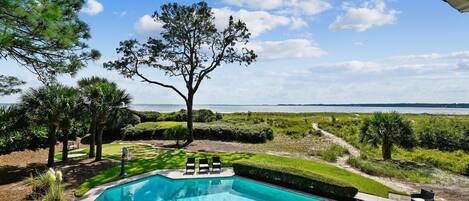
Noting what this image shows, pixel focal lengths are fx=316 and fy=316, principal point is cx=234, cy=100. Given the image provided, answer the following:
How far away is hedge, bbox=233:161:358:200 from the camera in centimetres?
1237

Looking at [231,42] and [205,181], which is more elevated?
[231,42]

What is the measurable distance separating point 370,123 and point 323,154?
3.89 metres

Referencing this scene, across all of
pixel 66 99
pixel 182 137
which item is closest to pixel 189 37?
pixel 182 137

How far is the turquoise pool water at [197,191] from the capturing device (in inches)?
530

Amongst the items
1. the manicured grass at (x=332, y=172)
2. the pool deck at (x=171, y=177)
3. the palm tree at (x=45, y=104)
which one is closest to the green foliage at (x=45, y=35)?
the pool deck at (x=171, y=177)

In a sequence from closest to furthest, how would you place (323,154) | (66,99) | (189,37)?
(66,99)
(323,154)
(189,37)

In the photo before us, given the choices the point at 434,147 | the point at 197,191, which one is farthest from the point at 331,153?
the point at 434,147

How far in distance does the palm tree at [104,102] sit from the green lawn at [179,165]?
295cm

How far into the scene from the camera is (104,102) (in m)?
17.9

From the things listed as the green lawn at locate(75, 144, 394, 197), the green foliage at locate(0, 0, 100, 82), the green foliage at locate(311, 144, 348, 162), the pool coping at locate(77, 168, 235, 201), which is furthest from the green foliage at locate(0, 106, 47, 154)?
the green foliage at locate(311, 144, 348, 162)

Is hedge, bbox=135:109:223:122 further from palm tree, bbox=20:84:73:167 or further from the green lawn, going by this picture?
palm tree, bbox=20:84:73:167

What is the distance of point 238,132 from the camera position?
29.3 metres

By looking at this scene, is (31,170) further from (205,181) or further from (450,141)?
(450,141)

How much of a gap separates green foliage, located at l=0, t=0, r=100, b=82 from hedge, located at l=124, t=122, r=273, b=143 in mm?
19154
